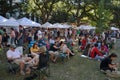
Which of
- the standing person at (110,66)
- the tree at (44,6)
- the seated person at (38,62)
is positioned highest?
the tree at (44,6)

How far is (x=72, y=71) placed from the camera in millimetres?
12492

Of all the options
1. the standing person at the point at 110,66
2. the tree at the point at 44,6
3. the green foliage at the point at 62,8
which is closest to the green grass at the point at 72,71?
the standing person at the point at 110,66

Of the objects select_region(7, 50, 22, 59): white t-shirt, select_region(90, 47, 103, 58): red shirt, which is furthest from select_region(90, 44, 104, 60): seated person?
select_region(7, 50, 22, 59): white t-shirt

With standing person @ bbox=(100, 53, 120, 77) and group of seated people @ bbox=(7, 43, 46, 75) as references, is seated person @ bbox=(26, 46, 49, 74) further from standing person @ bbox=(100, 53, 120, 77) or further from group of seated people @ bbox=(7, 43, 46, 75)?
standing person @ bbox=(100, 53, 120, 77)

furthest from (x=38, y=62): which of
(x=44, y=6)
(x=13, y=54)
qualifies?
(x=44, y=6)

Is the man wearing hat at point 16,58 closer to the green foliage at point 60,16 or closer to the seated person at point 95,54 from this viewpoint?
the seated person at point 95,54

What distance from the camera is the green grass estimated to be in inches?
434

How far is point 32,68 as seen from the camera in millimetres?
10797

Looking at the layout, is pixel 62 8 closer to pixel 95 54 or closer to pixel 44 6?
pixel 44 6

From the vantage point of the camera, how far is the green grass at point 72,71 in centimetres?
1101

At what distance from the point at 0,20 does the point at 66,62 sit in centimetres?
789

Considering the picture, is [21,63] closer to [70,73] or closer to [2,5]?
[70,73]

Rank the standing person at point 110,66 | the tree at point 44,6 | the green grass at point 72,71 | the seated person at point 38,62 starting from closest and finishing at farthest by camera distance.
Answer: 1. the seated person at point 38,62
2. the green grass at point 72,71
3. the standing person at point 110,66
4. the tree at point 44,6

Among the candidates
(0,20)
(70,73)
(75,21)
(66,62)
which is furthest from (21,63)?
(75,21)
